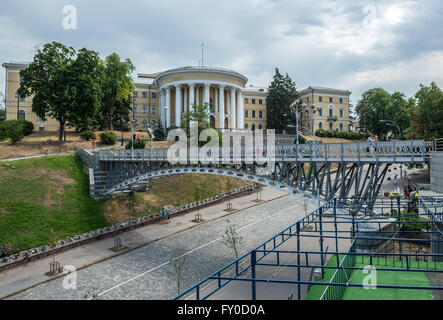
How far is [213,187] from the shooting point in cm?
4244

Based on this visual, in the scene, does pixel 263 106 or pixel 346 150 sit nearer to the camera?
pixel 346 150

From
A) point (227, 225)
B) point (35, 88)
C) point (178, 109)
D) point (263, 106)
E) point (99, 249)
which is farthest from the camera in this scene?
point (263, 106)

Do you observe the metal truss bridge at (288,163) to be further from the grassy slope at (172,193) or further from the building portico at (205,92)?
the building portico at (205,92)

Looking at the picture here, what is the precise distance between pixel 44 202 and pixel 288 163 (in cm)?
2384

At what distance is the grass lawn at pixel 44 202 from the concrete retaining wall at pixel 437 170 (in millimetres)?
27214

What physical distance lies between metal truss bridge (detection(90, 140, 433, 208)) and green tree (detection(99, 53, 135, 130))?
29.4 m

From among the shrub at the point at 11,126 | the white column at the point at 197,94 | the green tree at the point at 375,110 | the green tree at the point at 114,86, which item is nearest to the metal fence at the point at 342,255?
the shrub at the point at 11,126

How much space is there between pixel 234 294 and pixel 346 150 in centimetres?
1027

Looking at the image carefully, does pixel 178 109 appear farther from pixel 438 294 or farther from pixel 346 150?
pixel 438 294

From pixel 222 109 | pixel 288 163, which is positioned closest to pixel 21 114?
pixel 222 109

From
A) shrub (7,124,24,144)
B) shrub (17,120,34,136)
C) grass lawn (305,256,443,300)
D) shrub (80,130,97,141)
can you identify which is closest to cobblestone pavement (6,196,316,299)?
grass lawn (305,256,443,300)

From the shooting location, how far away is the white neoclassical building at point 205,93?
2333 inches

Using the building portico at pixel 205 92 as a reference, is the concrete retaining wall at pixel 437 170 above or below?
below
